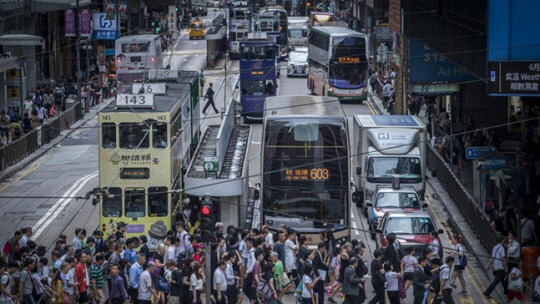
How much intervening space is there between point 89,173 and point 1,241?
10.9m

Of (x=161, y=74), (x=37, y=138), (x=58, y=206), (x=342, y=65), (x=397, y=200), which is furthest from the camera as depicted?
(x=342, y=65)

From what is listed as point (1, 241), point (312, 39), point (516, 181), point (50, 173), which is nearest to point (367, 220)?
point (516, 181)

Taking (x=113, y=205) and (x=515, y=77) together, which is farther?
(x=113, y=205)

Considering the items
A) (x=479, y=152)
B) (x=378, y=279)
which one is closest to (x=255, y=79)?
(x=479, y=152)

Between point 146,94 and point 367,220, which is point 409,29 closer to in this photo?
point 367,220

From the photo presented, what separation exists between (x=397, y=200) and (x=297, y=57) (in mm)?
41837

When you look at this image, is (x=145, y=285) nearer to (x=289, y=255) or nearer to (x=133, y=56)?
(x=289, y=255)

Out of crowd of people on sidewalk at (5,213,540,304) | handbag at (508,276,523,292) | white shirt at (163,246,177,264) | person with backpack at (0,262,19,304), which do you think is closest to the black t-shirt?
crowd of people on sidewalk at (5,213,540,304)

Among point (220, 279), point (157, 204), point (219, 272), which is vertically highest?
point (157, 204)

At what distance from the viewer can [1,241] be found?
3300 centimetres

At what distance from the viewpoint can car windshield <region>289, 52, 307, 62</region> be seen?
244 ft

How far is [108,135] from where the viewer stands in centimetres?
2942

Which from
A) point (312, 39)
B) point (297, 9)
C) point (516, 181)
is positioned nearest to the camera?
point (516, 181)

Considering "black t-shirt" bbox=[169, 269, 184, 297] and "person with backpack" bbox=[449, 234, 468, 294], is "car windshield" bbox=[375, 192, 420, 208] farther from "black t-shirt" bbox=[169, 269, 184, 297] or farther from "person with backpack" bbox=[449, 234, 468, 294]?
"black t-shirt" bbox=[169, 269, 184, 297]
